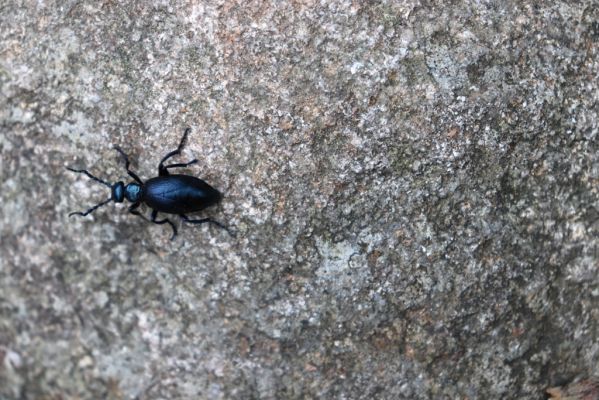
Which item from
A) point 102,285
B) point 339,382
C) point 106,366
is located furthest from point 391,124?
point 106,366

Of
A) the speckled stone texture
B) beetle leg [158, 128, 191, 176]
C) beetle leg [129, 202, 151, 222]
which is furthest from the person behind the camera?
beetle leg [129, 202, 151, 222]

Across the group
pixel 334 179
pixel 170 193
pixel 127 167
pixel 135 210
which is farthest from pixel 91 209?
pixel 334 179

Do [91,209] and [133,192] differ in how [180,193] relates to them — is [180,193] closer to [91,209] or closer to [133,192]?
[133,192]

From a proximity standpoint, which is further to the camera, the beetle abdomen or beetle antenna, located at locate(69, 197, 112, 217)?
beetle antenna, located at locate(69, 197, 112, 217)

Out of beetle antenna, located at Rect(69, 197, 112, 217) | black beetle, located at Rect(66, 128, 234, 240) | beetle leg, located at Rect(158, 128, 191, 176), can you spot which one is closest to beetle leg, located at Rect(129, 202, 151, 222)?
black beetle, located at Rect(66, 128, 234, 240)

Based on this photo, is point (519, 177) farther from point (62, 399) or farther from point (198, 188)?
point (62, 399)

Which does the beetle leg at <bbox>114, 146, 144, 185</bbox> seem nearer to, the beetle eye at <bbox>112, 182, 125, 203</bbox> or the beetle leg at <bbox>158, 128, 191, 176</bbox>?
the beetle eye at <bbox>112, 182, 125, 203</bbox>

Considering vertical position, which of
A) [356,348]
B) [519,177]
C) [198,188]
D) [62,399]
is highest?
[198,188]

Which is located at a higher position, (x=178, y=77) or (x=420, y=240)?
(x=178, y=77)
